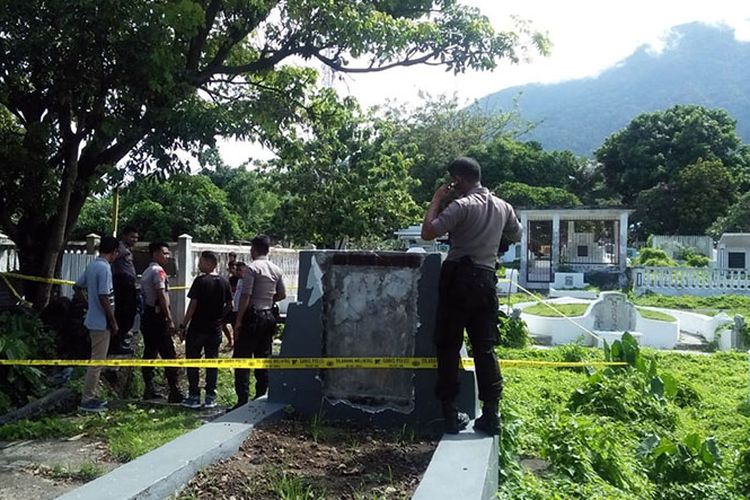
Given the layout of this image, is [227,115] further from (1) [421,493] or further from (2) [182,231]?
(2) [182,231]

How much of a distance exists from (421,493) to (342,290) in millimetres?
2111

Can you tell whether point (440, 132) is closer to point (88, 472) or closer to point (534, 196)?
point (534, 196)

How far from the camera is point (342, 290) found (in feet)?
16.3

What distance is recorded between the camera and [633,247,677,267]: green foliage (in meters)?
28.0

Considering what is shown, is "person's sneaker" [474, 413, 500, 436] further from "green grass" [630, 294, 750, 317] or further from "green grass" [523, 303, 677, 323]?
"green grass" [630, 294, 750, 317]

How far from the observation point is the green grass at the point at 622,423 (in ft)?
13.9

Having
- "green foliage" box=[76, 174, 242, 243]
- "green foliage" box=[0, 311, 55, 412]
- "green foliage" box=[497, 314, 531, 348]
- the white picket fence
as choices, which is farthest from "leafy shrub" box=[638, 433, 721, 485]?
"green foliage" box=[76, 174, 242, 243]

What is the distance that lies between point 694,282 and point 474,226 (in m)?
23.6

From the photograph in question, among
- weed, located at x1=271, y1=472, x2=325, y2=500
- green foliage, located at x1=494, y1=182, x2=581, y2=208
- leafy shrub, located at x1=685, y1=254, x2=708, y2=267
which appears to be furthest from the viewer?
green foliage, located at x1=494, y1=182, x2=581, y2=208

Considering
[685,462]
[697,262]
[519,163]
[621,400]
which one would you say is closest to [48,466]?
[685,462]

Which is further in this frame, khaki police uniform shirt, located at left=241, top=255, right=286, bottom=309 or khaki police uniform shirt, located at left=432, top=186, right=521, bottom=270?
khaki police uniform shirt, located at left=241, top=255, right=286, bottom=309

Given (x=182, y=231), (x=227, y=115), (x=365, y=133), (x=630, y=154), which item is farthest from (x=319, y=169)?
(x=630, y=154)

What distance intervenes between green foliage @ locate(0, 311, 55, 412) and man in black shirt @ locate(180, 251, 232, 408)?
173cm

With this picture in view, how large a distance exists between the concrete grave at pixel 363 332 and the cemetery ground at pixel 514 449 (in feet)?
0.63
